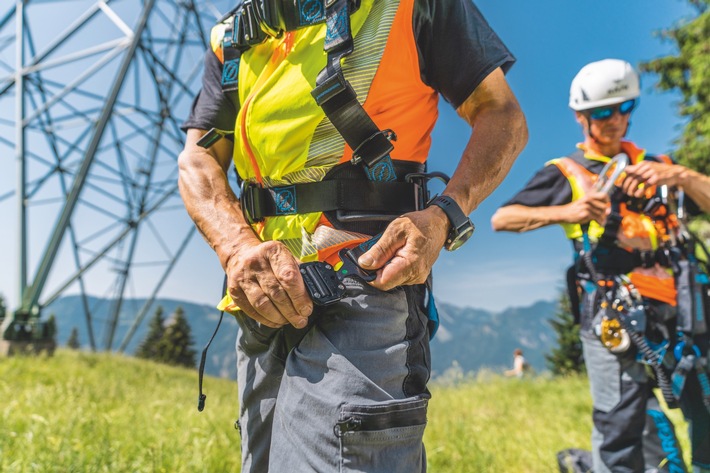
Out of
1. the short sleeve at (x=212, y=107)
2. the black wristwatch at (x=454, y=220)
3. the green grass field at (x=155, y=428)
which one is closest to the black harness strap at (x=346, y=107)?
the black wristwatch at (x=454, y=220)

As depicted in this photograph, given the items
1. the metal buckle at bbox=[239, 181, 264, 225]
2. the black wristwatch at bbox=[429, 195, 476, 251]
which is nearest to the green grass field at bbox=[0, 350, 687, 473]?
the metal buckle at bbox=[239, 181, 264, 225]

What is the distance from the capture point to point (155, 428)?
354cm

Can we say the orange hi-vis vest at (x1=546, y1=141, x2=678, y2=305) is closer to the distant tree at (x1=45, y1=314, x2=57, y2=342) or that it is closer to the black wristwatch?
the black wristwatch

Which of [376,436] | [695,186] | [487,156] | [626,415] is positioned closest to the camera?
[376,436]

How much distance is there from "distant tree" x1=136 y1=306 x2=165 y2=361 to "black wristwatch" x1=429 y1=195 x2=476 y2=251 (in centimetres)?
3659

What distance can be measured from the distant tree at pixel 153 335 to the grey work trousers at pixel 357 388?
36469 millimetres

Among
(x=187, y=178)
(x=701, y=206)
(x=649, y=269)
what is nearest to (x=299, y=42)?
(x=187, y=178)

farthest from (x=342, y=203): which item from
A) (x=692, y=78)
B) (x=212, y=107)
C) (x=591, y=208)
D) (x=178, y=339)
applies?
(x=178, y=339)

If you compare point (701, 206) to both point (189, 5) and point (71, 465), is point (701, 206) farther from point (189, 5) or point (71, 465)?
point (189, 5)

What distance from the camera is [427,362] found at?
48.6 inches

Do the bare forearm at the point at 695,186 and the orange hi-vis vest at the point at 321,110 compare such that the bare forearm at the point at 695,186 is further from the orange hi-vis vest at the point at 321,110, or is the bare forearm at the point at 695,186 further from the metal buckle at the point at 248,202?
the metal buckle at the point at 248,202

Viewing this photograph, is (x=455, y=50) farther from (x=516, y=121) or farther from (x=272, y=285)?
(x=272, y=285)

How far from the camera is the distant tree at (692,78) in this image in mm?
12125

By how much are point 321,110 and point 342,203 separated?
0.23 meters
